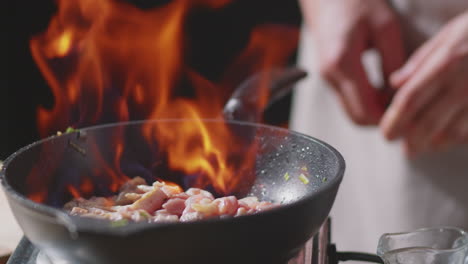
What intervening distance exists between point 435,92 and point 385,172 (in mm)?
567

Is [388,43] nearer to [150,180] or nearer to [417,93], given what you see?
[417,93]

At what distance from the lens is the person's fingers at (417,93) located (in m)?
1.56

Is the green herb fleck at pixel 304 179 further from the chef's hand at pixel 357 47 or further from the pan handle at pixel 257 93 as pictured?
the chef's hand at pixel 357 47

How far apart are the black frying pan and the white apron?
92 cm

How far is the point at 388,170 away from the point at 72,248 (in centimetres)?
152

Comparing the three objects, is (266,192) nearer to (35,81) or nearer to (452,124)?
(452,124)

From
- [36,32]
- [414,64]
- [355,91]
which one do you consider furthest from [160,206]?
[36,32]

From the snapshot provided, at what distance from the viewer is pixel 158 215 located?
96 cm

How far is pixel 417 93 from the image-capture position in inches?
61.7

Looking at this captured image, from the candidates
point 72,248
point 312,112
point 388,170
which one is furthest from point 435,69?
point 72,248

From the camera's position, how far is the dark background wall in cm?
340

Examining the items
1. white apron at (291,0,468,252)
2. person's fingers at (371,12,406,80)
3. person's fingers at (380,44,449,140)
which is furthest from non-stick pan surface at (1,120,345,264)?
white apron at (291,0,468,252)

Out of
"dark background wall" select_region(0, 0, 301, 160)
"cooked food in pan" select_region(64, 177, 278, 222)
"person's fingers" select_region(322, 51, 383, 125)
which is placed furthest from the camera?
"dark background wall" select_region(0, 0, 301, 160)

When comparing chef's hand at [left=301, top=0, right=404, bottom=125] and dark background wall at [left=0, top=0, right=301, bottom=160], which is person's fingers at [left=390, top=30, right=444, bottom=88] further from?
dark background wall at [left=0, top=0, right=301, bottom=160]
